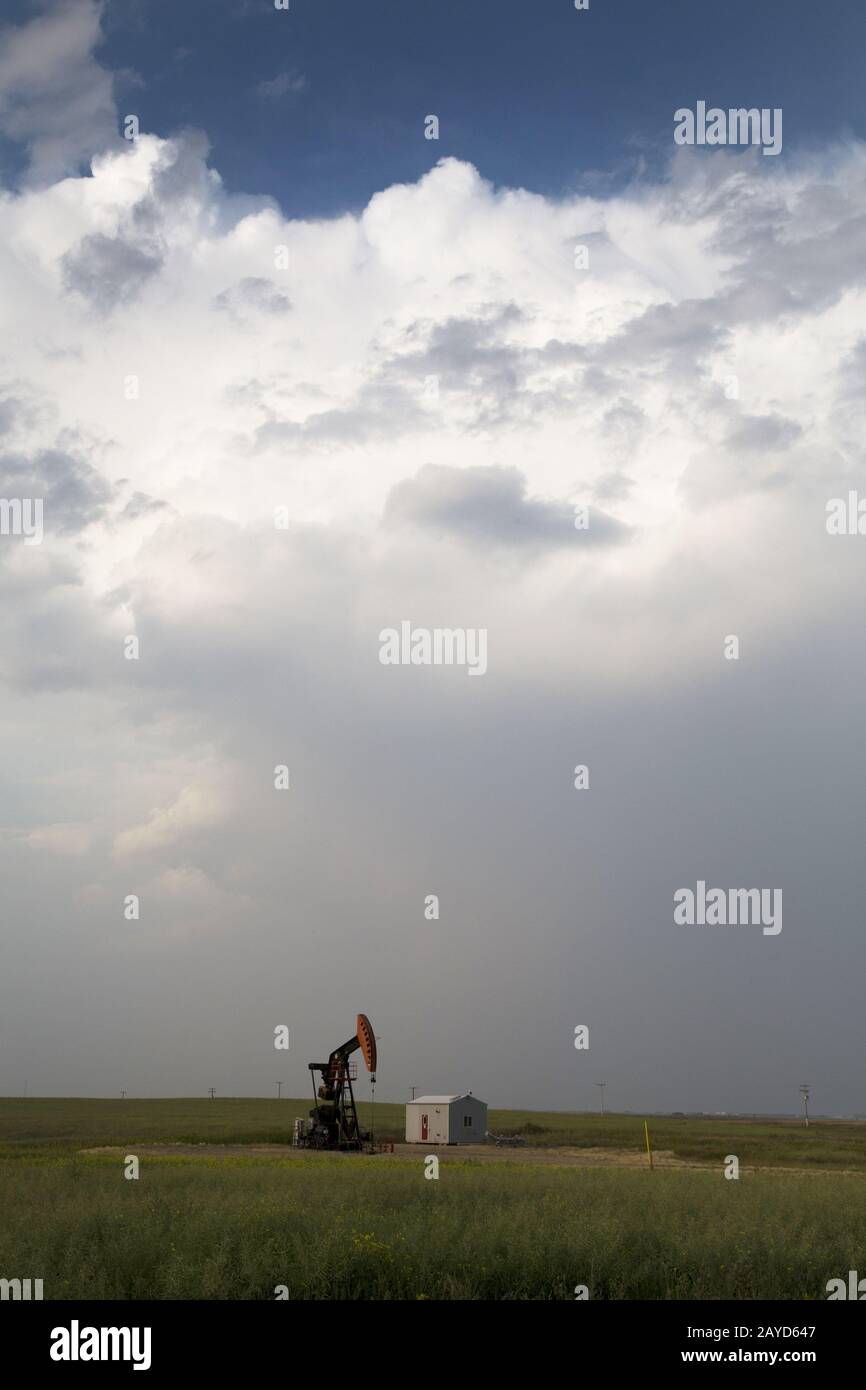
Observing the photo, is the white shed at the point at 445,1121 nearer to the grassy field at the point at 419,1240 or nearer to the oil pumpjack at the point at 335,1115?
the oil pumpjack at the point at 335,1115

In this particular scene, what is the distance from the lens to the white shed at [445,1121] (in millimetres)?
56281

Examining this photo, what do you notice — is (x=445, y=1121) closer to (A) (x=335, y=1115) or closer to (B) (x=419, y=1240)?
(A) (x=335, y=1115)

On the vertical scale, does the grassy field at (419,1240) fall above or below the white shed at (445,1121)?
above

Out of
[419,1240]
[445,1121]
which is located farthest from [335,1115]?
[419,1240]

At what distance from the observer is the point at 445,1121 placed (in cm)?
5644

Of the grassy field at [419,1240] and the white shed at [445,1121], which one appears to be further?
the white shed at [445,1121]

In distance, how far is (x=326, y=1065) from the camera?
5050cm

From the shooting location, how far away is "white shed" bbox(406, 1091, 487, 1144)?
185ft

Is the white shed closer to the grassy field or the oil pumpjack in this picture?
the oil pumpjack

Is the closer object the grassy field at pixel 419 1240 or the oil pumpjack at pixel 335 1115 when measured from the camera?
the grassy field at pixel 419 1240

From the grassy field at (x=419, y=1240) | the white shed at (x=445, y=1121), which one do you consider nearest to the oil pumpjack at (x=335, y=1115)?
the white shed at (x=445, y=1121)
